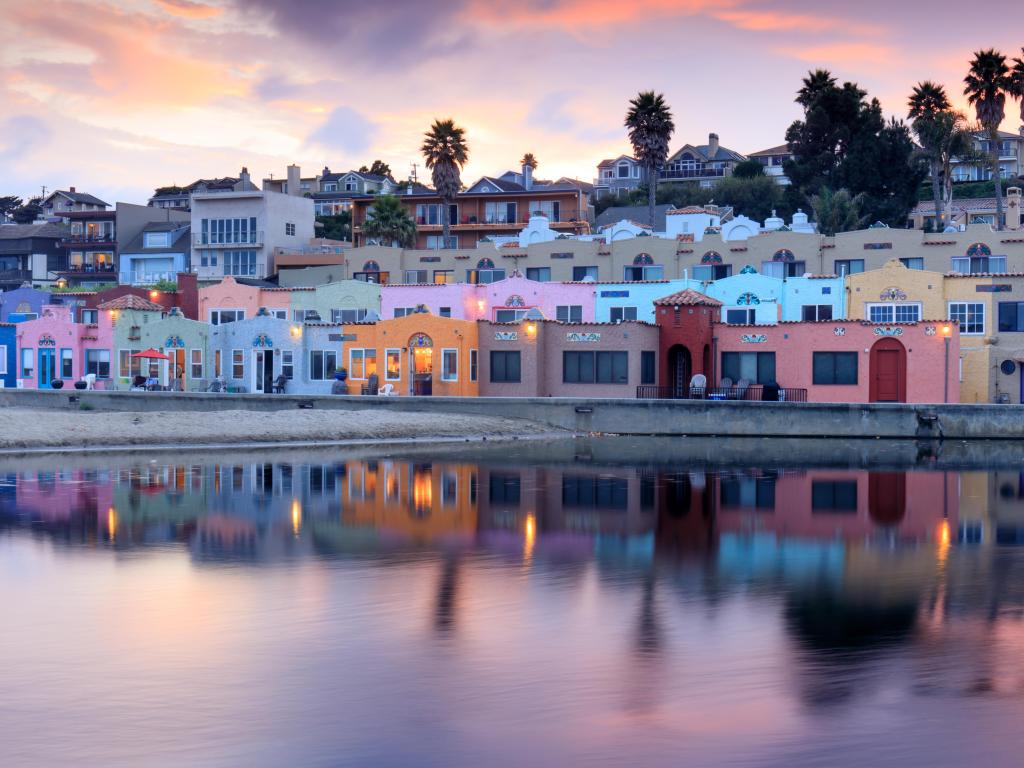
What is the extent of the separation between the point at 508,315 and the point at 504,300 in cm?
87

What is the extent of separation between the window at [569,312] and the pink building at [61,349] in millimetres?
25349

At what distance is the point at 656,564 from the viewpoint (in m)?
26.1

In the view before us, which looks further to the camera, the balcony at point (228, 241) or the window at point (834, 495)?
the balcony at point (228, 241)

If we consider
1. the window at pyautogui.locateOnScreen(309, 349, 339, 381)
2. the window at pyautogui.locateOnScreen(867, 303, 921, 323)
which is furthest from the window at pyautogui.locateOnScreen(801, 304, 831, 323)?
the window at pyautogui.locateOnScreen(309, 349, 339, 381)

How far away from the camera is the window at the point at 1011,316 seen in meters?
62.8

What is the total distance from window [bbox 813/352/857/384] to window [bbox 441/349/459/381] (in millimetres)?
17383

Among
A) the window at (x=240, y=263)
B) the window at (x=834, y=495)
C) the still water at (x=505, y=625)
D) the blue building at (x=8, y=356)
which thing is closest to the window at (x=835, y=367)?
the window at (x=834, y=495)

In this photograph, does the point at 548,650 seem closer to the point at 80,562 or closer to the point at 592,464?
the point at 80,562

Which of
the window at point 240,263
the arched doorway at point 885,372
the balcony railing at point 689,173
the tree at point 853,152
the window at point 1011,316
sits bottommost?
the arched doorway at point 885,372

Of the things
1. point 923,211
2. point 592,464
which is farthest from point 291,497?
point 923,211

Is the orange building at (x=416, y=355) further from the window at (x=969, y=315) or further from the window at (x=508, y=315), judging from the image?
the window at (x=969, y=315)

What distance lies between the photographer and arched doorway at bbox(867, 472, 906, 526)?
110ft

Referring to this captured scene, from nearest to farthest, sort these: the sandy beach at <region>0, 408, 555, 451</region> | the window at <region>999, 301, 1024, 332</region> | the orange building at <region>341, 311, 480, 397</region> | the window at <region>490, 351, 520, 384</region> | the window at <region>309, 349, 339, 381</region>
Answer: the sandy beach at <region>0, 408, 555, 451</region>, the window at <region>490, 351, 520, 384</region>, the orange building at <region>341, 311, 480, 397</region>, the window at <region>999, 301, 1024, 332</region>, the window at <region>309, 349, 339, 381</region>

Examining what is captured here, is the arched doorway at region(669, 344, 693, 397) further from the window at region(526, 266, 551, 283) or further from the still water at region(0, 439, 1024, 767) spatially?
the still water at region(0, 439, 1024, 767)
